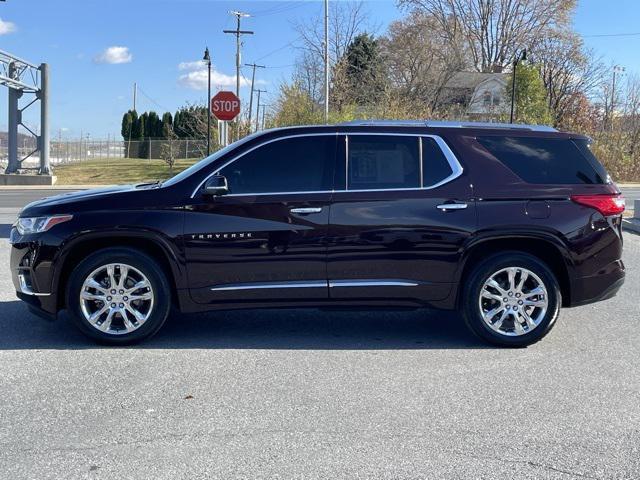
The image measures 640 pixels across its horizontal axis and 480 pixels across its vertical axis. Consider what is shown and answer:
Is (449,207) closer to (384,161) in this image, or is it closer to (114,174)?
(384,161)

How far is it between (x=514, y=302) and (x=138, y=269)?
3215 mm

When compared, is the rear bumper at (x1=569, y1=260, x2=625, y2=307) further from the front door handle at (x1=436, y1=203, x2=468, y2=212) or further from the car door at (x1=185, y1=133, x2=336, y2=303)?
the car door at (x1=185, y1=133, x2=336, y2=303)

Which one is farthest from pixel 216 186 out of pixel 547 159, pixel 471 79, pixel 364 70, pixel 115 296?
pixel 471 79

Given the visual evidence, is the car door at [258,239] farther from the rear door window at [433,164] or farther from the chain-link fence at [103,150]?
the chain-link fence at [103,150]

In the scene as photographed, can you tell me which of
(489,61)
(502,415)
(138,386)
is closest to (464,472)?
(502,415)

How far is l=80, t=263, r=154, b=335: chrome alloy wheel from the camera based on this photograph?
5.42 metres

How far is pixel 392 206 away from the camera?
5453 millimetres

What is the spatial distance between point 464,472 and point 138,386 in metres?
2.38

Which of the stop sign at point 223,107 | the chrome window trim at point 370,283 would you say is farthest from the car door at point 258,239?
the stop sign at point 223,107

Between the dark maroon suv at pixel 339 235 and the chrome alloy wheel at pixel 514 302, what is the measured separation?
1cm

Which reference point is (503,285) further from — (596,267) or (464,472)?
(464,472)

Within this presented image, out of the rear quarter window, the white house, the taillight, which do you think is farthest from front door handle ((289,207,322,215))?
the white house

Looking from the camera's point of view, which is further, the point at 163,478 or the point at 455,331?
the point at 455,331

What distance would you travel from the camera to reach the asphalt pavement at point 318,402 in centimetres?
351
